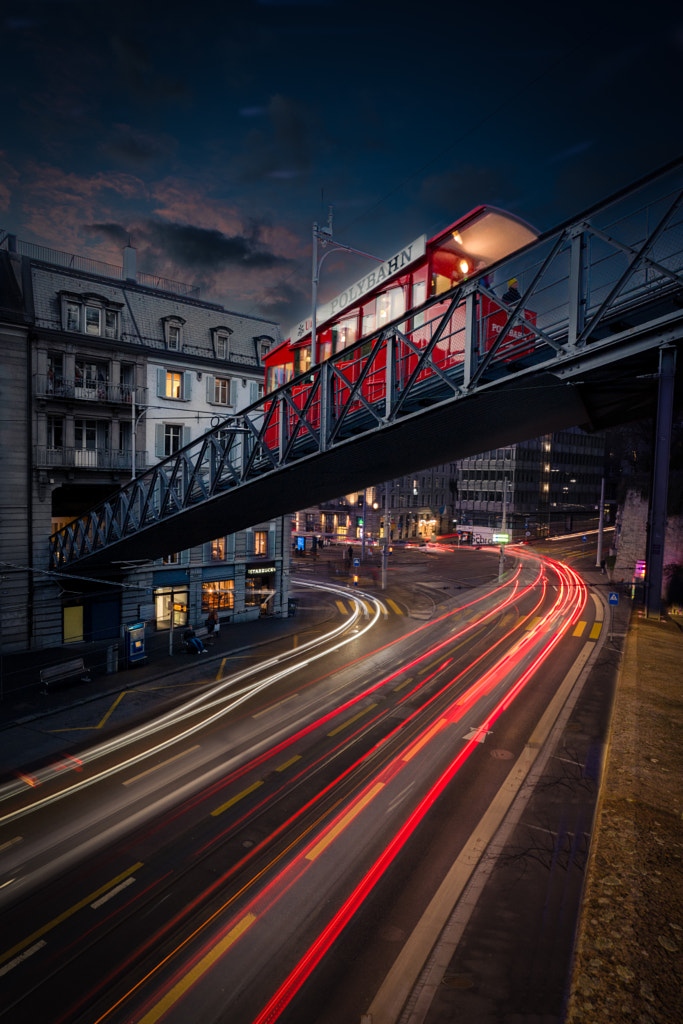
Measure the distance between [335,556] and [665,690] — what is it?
179 ft

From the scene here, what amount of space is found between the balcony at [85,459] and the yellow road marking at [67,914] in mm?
20613

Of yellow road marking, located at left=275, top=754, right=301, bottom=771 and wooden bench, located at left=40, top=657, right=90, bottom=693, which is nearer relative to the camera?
yellow road marking, located at left=275, top=754, right=301, bottom=771

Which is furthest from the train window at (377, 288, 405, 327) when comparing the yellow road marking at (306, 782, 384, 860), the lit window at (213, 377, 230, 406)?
the lit window at (213, 377, 230, 406)

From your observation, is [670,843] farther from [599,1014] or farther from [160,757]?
[160,757]

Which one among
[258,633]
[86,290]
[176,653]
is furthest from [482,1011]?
[86,290]

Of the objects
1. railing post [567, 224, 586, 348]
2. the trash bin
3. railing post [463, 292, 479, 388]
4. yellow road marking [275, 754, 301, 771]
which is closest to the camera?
railing post [567, 224, 586, 348]

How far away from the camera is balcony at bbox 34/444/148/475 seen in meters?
25.0

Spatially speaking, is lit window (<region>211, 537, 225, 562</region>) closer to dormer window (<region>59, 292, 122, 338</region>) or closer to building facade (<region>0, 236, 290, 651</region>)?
building facade (<region>0, 236, 290, 651</region>)

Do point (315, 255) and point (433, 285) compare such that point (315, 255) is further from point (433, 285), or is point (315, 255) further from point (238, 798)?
point (238, 798)

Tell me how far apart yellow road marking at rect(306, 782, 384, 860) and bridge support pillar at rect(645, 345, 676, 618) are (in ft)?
26.8

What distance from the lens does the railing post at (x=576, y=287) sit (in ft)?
29.2

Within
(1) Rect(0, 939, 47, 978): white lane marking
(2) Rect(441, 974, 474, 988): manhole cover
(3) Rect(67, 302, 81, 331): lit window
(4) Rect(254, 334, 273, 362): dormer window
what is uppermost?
(4) Rect(254, 334, 273, 362): dormer window

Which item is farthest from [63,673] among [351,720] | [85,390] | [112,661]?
[85,390]

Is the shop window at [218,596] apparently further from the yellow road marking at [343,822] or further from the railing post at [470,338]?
the railing post at [470,338]
